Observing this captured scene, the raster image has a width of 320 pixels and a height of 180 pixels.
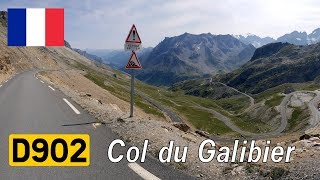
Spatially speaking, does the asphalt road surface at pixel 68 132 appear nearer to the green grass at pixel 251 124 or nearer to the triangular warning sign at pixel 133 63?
the triangular warning sign at pixel 133 63

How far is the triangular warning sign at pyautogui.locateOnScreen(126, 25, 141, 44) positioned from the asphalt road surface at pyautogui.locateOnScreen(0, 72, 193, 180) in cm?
413

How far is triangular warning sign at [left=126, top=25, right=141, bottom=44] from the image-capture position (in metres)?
17.0

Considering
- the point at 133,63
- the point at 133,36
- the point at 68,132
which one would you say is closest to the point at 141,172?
the point at 68,132

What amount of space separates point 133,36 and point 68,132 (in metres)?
5.77

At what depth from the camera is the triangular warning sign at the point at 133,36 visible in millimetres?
17000

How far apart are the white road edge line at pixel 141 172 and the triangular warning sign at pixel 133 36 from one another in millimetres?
8614

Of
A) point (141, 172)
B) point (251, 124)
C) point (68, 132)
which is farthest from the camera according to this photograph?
point (251, 124)

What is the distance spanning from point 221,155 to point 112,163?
10.2 feet

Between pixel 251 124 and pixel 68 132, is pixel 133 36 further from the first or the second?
pixel 251 124

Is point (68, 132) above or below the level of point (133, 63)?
below

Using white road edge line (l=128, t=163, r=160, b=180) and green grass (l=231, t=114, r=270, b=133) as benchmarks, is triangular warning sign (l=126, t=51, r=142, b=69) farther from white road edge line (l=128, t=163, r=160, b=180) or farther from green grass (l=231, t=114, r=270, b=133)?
green grass (l=231, t=114, r=270, b=133)

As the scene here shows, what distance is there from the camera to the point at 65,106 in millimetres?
21984

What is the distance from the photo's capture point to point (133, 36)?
17.1 m

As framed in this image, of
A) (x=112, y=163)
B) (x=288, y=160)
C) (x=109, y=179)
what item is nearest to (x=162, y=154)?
(x=112, y=163)
